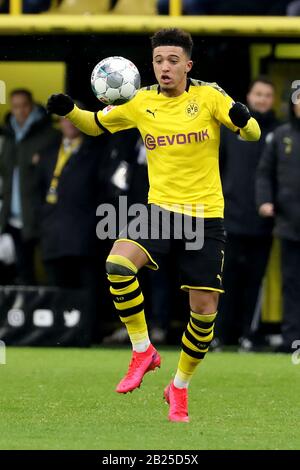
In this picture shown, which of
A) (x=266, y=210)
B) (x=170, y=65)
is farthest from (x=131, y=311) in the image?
(x=266, y=210)

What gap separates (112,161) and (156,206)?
4415 millimetres

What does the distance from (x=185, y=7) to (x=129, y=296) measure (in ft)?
17.4

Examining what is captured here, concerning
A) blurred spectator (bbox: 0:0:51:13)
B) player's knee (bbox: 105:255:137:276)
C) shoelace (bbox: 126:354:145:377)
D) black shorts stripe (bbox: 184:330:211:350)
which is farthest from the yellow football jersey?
blurred spectator (bbox: 0:0:51:13)

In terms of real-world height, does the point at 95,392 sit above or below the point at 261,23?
below

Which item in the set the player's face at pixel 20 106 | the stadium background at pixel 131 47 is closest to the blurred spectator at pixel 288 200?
the stadium background at pixel 131 47

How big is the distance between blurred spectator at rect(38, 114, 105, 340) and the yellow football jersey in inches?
169

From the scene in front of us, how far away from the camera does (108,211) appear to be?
1209 centimetres

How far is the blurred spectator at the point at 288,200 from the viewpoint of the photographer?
11.5 meters

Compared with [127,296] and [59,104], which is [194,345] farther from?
[59,104]

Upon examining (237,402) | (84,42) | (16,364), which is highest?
(84,42)

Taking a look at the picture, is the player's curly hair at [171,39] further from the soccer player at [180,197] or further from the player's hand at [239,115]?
the player's hand at [239,115]
